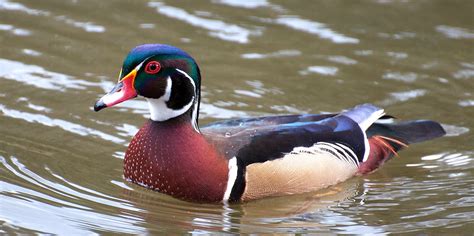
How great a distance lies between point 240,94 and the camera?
423 inches

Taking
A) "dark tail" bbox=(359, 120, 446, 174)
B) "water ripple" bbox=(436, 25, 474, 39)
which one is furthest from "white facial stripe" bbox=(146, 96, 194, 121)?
"water ripple" bbox=(436, 25, 474, 39)

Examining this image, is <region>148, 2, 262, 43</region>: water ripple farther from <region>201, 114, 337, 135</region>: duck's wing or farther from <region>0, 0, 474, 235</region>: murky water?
<region>201, 114, 337, 135</region>: duck's wing

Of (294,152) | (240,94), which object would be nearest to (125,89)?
(294,152)

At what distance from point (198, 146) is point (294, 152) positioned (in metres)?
0.86

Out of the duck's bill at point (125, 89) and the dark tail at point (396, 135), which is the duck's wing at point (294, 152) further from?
the duck's bill at point (125, 89)

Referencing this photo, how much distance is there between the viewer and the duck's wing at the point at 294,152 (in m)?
8.31

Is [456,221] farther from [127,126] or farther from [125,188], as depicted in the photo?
[127,126]

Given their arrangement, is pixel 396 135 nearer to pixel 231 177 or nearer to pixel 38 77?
pixel 231 177

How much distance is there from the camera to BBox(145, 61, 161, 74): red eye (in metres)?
8.10

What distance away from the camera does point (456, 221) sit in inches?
310

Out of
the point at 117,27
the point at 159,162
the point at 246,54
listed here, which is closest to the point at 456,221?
the point at 159,162

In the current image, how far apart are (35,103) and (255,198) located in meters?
2.88

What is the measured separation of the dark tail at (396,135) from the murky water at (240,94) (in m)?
0.15

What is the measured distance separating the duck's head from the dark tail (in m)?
1.99
